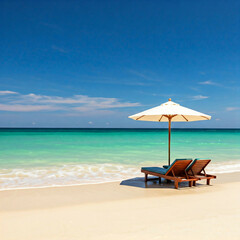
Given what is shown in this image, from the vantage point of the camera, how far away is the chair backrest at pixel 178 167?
599cm

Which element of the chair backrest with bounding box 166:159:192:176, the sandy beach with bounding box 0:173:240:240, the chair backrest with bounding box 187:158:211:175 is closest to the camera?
the sandy beach with bounding box 0:173:240:240

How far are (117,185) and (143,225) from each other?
287 centimetres

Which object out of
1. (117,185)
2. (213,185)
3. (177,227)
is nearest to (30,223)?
(177,227)

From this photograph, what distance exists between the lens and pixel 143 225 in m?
3.69

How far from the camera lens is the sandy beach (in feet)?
11.2

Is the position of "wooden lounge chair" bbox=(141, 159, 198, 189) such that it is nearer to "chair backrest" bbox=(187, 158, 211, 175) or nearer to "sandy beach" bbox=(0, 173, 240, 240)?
"chair backrest" bbox=(187, 158, 211, 175)

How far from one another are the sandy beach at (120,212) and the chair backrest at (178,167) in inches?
14.3

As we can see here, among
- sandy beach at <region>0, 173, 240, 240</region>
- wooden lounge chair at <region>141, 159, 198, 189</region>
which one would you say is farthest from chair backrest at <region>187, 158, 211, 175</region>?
sandy beach at <region>0, 173, 240, 240</region>

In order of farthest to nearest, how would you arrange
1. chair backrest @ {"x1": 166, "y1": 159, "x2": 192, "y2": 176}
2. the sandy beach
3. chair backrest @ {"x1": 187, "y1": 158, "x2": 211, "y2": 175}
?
1. chair backrest @ {"x1": 187, "y1": 158, "x2": 211, "y2": 175}
2. chair backrest @ {"x1": 166, "y1": 159, "x2": 192, "y2": 176}
3. the sandy beach

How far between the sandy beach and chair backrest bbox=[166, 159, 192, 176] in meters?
0.36

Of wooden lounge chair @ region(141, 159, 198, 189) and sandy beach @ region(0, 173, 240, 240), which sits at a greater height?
wooden lounge chair @ region(141, 159, 198, 189)

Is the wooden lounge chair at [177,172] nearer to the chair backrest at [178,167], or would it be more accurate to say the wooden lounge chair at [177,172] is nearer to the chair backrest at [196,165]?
the chair backrest at [178,167]

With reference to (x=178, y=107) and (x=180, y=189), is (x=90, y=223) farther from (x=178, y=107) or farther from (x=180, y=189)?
(x=178, y=107)

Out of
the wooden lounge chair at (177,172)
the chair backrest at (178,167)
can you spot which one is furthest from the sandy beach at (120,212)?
the chair backrest at (178,167)
